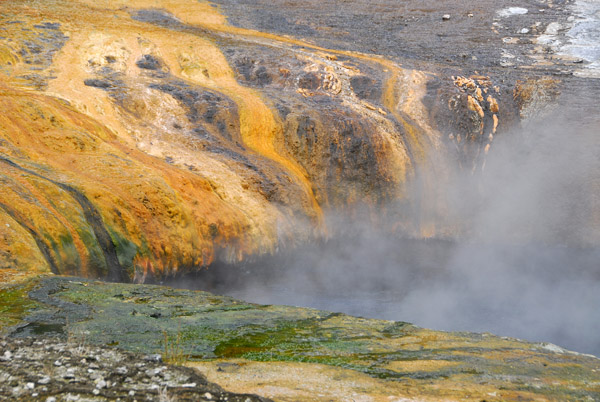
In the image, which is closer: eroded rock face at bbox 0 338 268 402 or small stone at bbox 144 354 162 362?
eroded rock face at bbox 0 338 268 402

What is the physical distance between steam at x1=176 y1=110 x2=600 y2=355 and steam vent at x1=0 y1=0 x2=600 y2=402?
10 cm

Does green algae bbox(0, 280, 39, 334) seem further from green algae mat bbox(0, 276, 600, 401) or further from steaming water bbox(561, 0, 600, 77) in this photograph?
steaming water bbox(561, 0, 600, 77)

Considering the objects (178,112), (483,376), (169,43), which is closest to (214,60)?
(169,43)

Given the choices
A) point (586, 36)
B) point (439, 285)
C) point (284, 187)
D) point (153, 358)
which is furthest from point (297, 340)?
point (586, 36)

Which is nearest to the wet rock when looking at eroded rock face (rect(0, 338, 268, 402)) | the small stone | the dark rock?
the dark rock

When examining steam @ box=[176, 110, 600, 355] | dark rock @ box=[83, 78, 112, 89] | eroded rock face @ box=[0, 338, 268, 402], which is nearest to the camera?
eroded rock face @ box=[0, 338, 268, 402]

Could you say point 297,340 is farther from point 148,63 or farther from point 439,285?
point 148,63

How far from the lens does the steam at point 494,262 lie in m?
13.2

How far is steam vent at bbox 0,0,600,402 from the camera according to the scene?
5.79 m

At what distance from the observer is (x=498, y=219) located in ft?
66.6

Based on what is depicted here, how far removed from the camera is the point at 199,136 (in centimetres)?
1599

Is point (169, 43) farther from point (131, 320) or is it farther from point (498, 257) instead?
point (131, 320)

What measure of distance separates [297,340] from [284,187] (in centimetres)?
912

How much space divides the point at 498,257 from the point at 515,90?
22.9 feet
